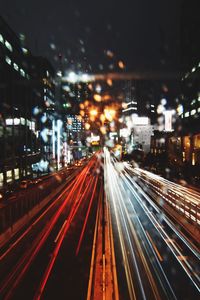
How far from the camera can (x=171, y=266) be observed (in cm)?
1586

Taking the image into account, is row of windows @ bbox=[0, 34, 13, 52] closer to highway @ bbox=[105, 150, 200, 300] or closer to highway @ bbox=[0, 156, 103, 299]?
highway @ bbox=[0, 156, 103, 299]

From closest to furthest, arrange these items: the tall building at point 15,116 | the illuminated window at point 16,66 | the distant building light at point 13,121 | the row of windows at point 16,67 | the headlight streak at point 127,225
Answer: the headlight streak at point 127,225 < the tall building at point 15,116 < the distant building light at point 13,121 < the row of windows at point 16,67 < the illuminated window at point 16,66

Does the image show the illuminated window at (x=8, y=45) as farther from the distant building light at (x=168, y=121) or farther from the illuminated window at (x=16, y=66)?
the distant building light at (x=168, y=121)

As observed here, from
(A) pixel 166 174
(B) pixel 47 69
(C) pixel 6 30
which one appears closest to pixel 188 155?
(A) pixel 166 174

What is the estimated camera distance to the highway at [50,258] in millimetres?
13219

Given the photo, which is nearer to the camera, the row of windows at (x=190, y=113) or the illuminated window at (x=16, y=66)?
the illuminated window at (x=16, y=66)

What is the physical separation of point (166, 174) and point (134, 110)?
139512mm

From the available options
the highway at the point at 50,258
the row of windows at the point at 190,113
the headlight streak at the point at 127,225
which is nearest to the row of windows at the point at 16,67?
the headlight streak at the point at 127,225

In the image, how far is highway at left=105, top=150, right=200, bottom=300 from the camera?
13.1 meters

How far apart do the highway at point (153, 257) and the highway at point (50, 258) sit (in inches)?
63.1

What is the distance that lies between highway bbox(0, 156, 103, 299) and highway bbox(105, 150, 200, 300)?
5.26ft

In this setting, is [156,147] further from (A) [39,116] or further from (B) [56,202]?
(B) [56,202]

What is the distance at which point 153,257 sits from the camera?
17.3 metres

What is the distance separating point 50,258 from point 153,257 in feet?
15.1
